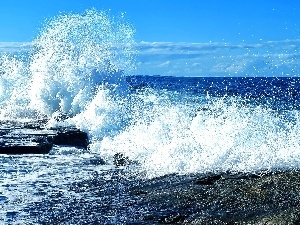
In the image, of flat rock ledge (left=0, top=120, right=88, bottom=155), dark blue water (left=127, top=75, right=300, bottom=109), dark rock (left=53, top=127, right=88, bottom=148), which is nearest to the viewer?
flat rock ledge (left=0, top=120, right=88, bottom=155)

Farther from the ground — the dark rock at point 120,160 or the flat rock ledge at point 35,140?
the flat rock ledge at point 35,140

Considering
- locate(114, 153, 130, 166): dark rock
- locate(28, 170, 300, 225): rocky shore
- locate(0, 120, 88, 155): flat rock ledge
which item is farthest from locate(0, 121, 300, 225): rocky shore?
locate(0, 120, 88, 155): flat rock ledge

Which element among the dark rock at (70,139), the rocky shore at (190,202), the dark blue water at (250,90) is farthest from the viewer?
the dark blue water at (250,90)

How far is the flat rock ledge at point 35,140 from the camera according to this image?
14.9m

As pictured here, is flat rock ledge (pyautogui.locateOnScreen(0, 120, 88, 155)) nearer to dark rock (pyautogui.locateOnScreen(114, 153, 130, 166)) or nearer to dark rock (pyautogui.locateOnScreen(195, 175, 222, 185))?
dark rock (pyautogui.locateOnScreen(114, 153, 130, 166))

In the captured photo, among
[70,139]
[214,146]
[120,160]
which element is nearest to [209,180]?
[214,146]

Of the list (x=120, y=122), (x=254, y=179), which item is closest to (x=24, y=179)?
(x=254, y=179)

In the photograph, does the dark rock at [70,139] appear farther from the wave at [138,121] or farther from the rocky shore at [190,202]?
the rocky shore at [190,202]

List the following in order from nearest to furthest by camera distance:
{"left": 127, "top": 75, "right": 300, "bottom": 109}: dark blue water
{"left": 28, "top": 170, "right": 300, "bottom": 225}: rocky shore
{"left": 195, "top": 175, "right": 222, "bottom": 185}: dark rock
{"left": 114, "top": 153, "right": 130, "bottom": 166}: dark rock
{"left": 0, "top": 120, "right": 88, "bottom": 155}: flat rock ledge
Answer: {"left": 28, "top": 170, "right": 300, "bottom": 225}: rocky shore, {"left": 195, "top": 175, "right": 222, "bottom": 185}: dark rock, {"left": 114, "top": 153, "right": 130, "bottom": 166}: dark rock, {"left": 0, "top": 120, "right": 88, "bottom": 155}: flat rock ledge, {"left": 127, "top": 75, "right": 300, "bottom": 109}: dark blue water

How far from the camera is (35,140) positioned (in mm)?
16297

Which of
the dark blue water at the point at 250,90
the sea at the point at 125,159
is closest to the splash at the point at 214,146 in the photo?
the sea at the point at 125,159

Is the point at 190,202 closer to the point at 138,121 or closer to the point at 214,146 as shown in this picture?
the point at 214,146

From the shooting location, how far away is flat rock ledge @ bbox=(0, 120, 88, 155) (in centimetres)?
1492

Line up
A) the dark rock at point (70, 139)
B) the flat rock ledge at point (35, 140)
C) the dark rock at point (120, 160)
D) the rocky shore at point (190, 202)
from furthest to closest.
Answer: the dark rock at point (70, 139) → the flat rock ledge at point (35, 140) → the dark rock at point (120, 160) → the rocky shore at point (190, 202)
